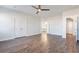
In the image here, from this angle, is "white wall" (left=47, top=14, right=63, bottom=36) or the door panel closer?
the door panel

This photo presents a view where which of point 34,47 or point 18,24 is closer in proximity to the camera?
point 34,47

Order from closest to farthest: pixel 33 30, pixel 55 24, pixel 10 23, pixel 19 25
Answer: pixel 10 23
pixel 19 25
pixel 33 30
pixel 55 24

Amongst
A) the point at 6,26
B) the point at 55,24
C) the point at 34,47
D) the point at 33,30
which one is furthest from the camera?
the point at 55,24

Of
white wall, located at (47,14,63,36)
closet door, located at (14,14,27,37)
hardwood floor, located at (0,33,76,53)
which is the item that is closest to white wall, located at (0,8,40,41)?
closet door, located at (14,14,27,37)

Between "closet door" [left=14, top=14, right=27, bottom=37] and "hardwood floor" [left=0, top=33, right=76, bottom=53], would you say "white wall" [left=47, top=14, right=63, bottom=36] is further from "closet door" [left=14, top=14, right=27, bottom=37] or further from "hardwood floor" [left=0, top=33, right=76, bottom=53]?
"closet door" [left=14, top=14, right=27, bottom=37]

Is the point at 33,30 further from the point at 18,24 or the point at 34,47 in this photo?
the point at 34,47

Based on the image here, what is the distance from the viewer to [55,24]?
8.37 meters

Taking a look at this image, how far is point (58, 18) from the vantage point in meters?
8.09

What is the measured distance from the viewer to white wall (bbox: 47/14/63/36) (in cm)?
784

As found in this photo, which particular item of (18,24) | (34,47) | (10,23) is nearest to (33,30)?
(18,24)

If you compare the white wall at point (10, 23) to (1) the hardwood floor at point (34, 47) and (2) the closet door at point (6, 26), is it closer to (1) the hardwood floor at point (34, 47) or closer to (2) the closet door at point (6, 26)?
(2) the closet door at point (6, 26)
